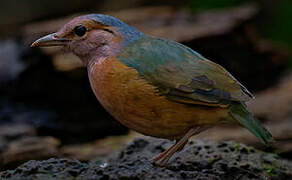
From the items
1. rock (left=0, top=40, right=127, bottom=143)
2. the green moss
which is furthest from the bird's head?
rock (left=0, top=40, right=127, bottom=143)

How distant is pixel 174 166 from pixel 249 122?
78 centimetres

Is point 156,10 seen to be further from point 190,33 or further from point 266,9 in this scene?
point 266,9

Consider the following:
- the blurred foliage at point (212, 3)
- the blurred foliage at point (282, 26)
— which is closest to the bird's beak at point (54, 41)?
the blurred foliage at point (212, 3)

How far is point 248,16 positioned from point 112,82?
17.7 feet

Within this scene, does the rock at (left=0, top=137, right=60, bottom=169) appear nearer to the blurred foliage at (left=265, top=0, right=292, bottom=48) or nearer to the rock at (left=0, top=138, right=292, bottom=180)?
the rock at (left=0, top=138, right=292, bottom=180)

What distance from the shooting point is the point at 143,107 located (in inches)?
173

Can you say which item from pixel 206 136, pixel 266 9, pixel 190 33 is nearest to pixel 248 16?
pixel 190 33

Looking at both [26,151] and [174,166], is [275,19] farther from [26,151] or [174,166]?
[174,166]

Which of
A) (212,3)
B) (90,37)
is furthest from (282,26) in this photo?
(90,37)

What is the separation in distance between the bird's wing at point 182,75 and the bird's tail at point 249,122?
93 mm

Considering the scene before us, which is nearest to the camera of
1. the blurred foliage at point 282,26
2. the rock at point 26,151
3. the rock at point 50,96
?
the rock at point 26,151

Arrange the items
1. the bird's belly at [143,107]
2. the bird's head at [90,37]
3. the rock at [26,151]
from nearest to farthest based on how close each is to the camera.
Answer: the bird's belly at [143,107]
the bird's head at [90,37]
the rock at [26,151]

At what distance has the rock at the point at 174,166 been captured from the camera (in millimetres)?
4395

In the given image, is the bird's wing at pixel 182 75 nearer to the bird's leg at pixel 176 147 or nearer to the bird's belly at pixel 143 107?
the bird's belly at pixel 143 107
